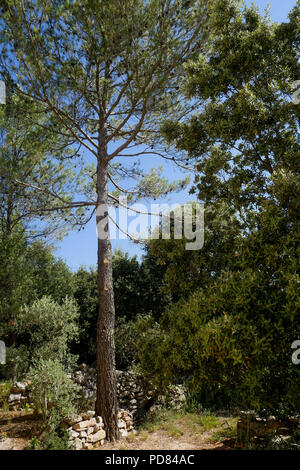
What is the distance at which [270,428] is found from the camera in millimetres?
4363

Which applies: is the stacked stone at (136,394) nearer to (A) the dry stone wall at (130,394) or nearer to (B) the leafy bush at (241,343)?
(A) the dry stone wall at (130,394)

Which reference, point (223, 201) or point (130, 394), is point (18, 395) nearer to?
point (130, 394)

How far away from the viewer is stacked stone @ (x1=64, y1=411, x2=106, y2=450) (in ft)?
17.1

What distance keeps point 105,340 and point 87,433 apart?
1.50m

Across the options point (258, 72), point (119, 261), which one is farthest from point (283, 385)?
point (119, 261)

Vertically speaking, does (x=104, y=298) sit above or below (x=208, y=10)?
below

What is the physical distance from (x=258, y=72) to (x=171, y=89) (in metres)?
2.38

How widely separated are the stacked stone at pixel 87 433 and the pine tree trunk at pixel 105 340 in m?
0.15

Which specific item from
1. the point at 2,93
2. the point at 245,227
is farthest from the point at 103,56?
the point at 245,227

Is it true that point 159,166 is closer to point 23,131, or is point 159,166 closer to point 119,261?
point 23,131

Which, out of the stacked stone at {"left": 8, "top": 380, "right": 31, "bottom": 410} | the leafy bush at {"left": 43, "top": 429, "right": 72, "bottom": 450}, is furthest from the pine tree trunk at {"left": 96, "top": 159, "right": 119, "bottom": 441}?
the stacked stone at {"left": 8, "top": 380, "right": 31, "bottom": 410}

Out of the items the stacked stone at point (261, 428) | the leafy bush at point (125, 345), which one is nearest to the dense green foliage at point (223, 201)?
the stacked stone at point (261, 428)

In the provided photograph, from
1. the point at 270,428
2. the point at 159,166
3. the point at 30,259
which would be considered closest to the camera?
the point at 270,428

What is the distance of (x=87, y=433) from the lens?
17.4ft
